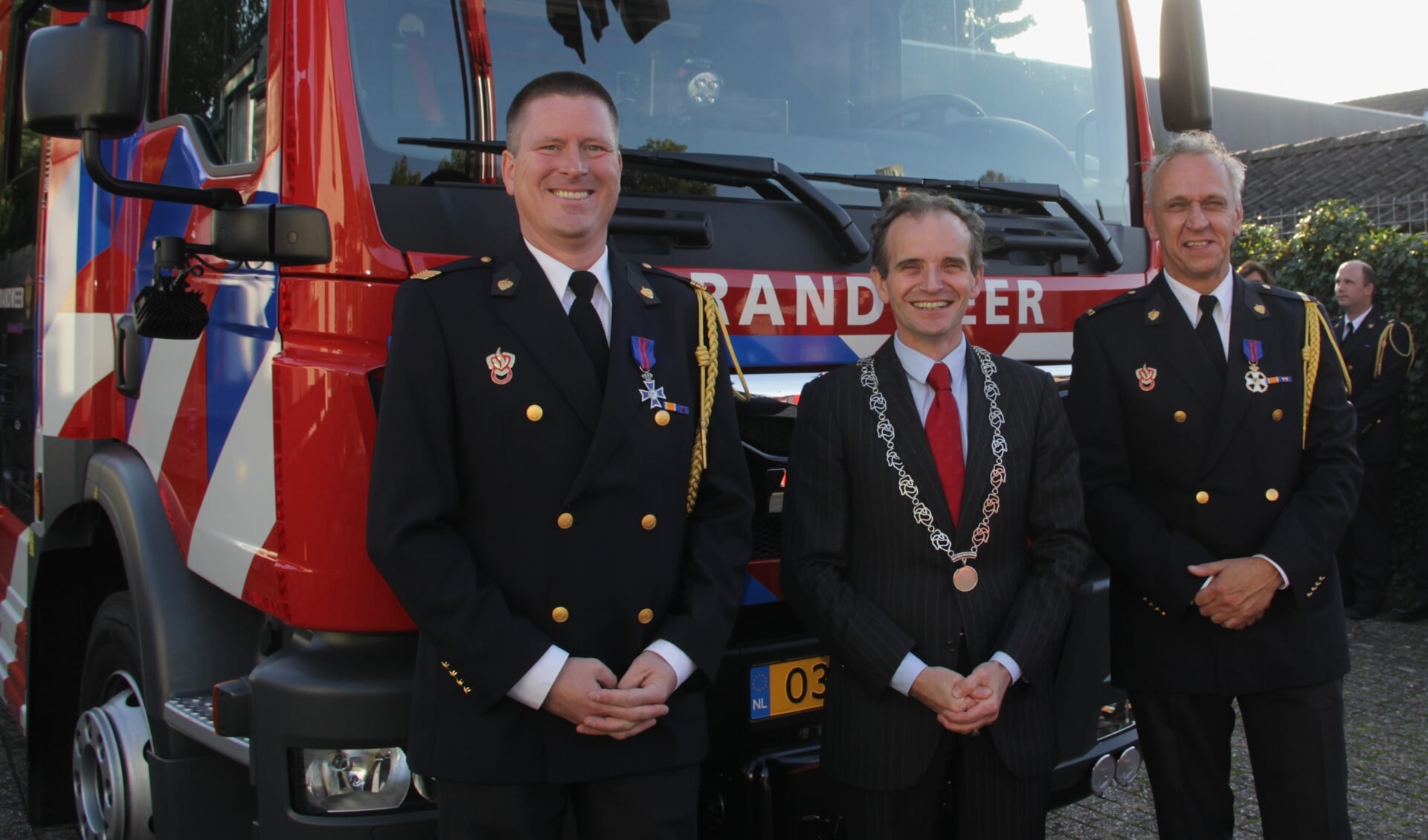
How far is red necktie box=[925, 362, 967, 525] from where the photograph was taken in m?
2.31

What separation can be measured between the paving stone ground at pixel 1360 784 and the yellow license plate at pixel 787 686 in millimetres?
1722

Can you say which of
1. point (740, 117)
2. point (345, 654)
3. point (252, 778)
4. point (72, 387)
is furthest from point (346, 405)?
point (72, 387)

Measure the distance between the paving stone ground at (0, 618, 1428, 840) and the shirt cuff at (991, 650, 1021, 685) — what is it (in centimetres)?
194

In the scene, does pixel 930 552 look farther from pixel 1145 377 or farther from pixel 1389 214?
pixel 1389 214

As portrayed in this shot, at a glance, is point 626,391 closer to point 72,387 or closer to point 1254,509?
point 1254,509

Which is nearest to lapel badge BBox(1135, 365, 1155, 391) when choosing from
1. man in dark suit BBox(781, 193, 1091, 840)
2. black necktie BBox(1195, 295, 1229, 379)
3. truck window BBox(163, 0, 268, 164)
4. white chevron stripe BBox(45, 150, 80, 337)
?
black necktie BBox(1195, 295, 1229, 379)

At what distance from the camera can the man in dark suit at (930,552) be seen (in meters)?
2.26

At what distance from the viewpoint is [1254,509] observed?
2.48 m

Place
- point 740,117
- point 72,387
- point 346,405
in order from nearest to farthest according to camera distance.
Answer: point 346,405
point 740,117
point 72,387

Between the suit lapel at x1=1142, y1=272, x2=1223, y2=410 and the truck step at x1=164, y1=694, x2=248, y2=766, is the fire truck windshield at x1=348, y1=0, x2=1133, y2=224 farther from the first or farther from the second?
the truck step at x1=164, y1=694, x2=248, y2=766

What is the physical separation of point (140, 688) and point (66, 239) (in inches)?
49.6

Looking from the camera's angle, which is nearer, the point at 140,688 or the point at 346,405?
the point at 346,405

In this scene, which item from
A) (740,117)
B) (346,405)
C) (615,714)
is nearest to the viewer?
(615,714)

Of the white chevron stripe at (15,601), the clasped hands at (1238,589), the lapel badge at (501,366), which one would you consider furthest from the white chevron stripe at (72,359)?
the clasped hands at (1238,589)
